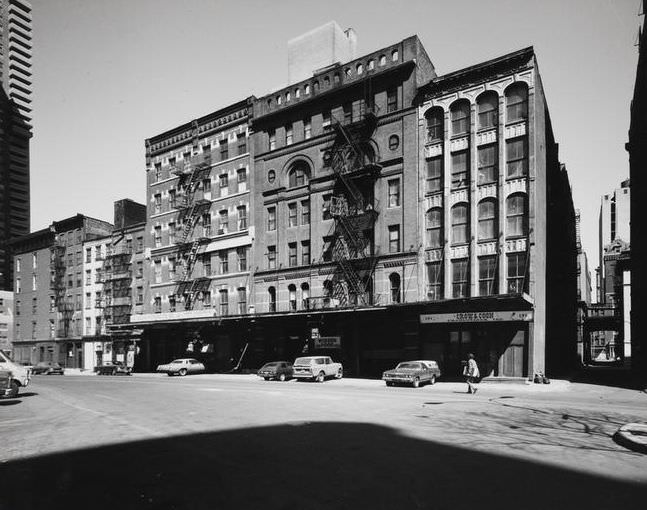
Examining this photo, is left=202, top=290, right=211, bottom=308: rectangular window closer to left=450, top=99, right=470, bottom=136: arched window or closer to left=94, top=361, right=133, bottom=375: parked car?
left=94, top=361, right=133, bottom=375: parked car

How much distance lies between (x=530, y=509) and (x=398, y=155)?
31.9 metres

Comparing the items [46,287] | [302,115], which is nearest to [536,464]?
[302,115]

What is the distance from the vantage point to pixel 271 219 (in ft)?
144

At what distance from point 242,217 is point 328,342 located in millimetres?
15217

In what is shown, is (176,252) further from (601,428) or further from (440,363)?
(601,428)

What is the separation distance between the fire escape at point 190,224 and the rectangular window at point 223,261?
218 centimetres

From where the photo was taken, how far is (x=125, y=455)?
10297mm

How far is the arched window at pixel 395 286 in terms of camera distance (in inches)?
1396

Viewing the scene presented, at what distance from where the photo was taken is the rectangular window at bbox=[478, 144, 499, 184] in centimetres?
3244

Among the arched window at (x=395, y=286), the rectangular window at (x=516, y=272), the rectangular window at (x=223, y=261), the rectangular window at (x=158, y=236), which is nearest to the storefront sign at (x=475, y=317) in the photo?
the rectangular window at (x=516, y=272)

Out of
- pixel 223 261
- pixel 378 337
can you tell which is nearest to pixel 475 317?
pixel 378 337

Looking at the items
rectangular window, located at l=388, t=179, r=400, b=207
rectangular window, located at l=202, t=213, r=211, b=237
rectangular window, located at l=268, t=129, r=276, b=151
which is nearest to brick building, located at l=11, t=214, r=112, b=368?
rectangular window, located at l=202, t=213, r=211, b=237

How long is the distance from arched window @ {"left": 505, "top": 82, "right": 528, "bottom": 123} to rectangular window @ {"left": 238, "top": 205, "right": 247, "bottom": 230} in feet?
79.8

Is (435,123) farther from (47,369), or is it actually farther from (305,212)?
(47,369)
